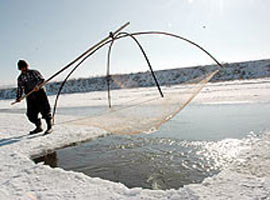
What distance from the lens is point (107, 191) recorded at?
2402mm

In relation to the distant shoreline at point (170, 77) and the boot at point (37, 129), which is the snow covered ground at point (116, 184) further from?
the distant shoreline at point (170, 77)

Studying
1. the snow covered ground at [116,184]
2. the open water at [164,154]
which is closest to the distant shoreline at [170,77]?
the open water at [164,154]

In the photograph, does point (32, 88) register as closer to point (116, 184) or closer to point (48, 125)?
point (48, 125)

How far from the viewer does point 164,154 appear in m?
3.71

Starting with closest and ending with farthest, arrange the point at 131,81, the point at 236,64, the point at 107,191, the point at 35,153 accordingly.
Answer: the point at 107,191 < the point at 35,153 < the point at 236,64 < the point at 131,81

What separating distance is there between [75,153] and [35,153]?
2.20 ft

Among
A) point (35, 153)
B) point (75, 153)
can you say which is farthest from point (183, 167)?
point (35, 153)

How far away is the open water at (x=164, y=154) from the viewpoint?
9.48 ft

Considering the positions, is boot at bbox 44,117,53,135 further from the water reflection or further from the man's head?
the water reflection

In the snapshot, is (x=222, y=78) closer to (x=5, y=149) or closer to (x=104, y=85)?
(x=104, y=85)

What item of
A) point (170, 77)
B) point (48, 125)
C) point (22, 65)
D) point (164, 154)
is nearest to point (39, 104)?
point (48, 125)

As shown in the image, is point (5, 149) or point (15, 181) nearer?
point (15, 181)

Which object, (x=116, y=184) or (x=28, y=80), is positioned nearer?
(x=116, y=184)

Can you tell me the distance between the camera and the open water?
114 inches
